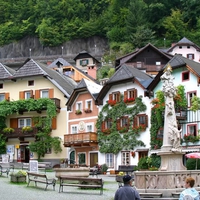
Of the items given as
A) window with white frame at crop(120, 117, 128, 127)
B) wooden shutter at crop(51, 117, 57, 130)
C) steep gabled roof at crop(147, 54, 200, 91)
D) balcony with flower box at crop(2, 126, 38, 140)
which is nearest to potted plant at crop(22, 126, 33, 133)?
balcony with flower box at crop(2, 126, 38, 140)

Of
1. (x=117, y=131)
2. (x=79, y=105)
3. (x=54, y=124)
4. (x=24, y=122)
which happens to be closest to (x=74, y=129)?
(x=79, y=105)

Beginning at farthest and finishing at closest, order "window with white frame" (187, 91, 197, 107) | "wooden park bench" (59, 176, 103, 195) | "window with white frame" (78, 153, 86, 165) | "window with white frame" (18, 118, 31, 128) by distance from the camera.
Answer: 1. "window with white frame" (18, 118, 31, 128)
2. "window with white frame" (78, 153, 86, 165)
3. "window with white frame" (187, 91, 197, 107)
4. "wooden park bench" (59, 176, 103, 195)

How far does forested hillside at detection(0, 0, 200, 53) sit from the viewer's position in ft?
310

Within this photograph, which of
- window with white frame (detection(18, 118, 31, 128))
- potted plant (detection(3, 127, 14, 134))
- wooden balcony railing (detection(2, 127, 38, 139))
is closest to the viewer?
wooden balcony railing (detection(2, 127, 38, 139))

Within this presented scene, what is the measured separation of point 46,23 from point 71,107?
198ft

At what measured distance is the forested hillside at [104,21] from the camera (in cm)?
9456

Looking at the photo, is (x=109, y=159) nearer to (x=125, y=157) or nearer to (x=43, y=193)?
(x=125, y=157)

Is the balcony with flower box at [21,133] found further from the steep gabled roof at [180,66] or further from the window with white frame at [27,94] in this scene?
the steep gabled roof at [180,66]

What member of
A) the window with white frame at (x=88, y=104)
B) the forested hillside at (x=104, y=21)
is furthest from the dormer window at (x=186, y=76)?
the forested hillside at (x=104, y=21)

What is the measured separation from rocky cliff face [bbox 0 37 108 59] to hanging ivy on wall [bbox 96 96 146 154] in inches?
2137

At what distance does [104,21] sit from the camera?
Answer: 106938 mm

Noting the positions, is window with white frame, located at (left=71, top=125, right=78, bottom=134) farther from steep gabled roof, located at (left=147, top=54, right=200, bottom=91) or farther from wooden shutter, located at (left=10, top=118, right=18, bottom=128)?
steep gabled roof, located at (left=147, top=54, right=200, bottom=91)

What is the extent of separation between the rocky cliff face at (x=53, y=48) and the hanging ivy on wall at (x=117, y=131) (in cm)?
5429

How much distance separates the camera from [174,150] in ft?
68.7
